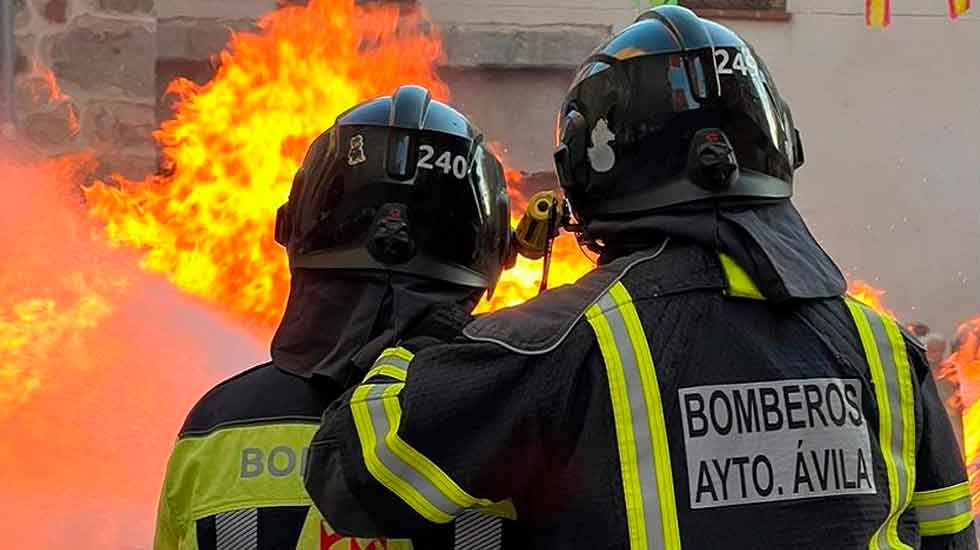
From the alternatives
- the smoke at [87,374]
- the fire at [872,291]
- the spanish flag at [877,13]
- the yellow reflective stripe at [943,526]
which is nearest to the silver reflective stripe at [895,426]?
the yellow reflective stripe at [943,526]

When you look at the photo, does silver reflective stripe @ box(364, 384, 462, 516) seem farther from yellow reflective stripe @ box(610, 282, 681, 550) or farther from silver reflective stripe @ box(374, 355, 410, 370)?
yellow reflective stripe @ box(610, 282, 681, 550)

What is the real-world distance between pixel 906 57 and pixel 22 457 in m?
8.33

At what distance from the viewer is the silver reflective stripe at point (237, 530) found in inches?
89.7

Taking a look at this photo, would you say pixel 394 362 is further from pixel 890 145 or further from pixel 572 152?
pixel 890 145

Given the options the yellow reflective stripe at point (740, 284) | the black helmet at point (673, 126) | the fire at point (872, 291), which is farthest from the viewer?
the fire at point (872, 291)

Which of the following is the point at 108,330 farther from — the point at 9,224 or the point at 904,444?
the point at 904,444

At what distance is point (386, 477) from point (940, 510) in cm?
99

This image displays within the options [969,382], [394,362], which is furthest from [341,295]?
[969,382]

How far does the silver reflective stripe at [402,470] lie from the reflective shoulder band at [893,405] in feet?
2.32

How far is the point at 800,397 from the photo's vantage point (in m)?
1.95

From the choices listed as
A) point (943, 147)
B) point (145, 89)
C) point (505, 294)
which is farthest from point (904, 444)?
point (943, 147)

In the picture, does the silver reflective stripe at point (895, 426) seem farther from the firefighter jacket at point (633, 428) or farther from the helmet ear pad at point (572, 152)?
the helmet ear pad at point (572, 152)

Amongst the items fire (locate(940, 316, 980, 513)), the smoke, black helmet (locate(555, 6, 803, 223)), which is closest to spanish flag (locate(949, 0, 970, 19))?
fire (locate(940, 316, 980, 513))

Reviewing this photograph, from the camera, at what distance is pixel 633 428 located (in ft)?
6.13
